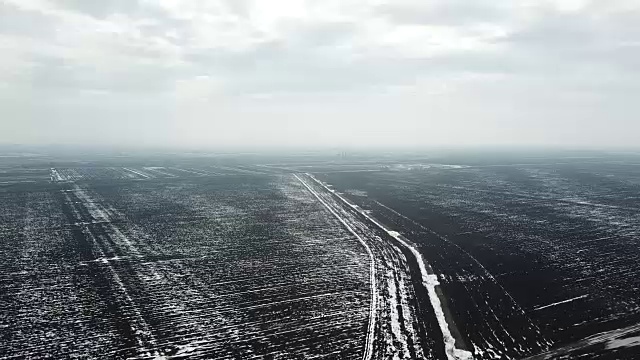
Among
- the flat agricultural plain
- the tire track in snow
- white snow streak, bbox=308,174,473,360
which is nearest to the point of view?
white snow streak, bbox=308,174,473,360

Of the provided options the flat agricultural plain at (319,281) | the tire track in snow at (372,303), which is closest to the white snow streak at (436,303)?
the flat agricultural plain at (319,281)

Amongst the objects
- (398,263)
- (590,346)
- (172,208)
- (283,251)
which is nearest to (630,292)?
(590,346)

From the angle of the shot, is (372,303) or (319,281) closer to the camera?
(372,303)

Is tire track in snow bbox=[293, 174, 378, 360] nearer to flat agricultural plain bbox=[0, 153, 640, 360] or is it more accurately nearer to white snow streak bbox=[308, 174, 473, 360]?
flat agricultural plain bbox=[0, 153, 640, 360]

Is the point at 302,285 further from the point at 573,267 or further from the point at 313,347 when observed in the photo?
the point at 573,267

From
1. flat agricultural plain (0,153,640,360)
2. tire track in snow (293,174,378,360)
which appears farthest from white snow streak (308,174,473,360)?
tire track in snow (293,174,378,360)

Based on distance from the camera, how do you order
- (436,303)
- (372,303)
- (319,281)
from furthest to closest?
(319,281) < (436,303) < (372,303)

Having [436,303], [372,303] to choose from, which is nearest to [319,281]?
[372,303]

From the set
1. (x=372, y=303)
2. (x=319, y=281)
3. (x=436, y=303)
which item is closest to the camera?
(x=372, y=303)

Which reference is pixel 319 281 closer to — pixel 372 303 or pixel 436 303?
pixel 372 303
